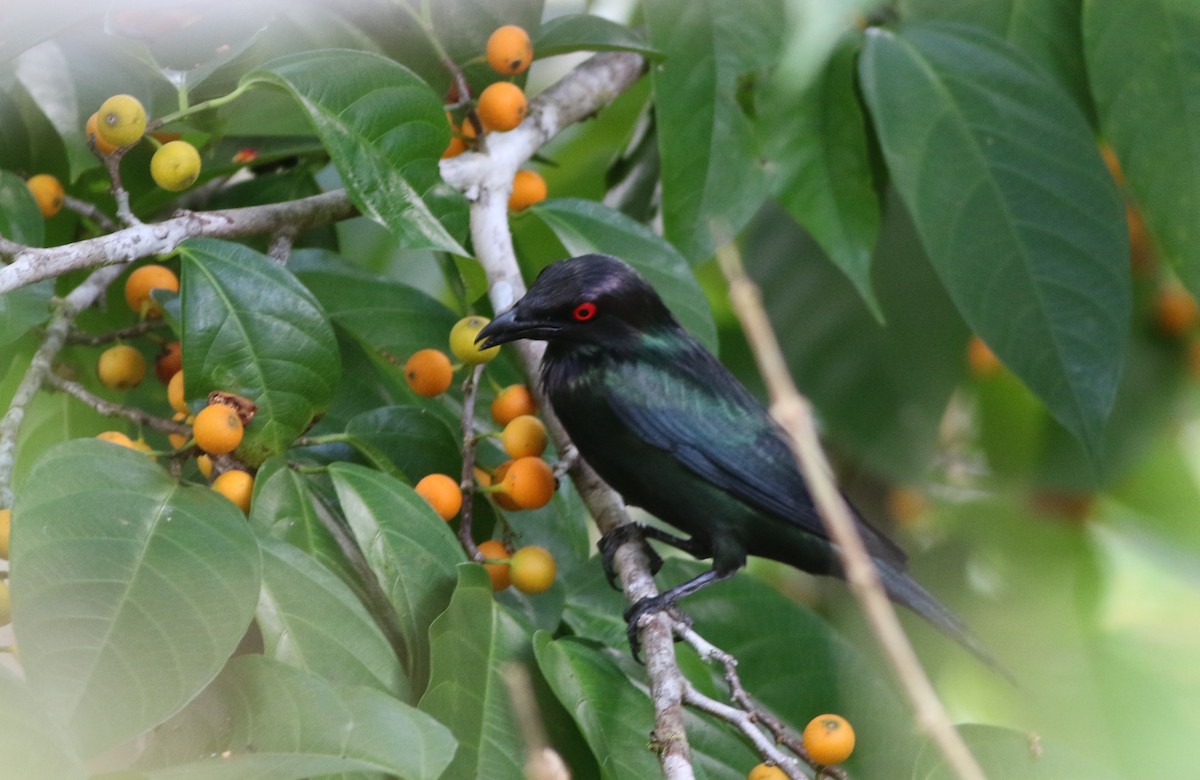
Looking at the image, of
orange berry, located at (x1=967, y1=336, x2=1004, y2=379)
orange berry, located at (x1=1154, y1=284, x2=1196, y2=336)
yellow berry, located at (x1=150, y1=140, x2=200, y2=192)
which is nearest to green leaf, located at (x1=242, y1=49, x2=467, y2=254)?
yellow berry, located at (x1=150, y1=140, x2=200, y2=192)

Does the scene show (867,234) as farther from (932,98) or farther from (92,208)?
(92,208)

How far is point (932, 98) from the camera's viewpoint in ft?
9.13

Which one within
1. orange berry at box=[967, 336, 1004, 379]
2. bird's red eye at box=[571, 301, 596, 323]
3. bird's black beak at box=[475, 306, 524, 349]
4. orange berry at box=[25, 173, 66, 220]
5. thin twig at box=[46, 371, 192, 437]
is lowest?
orange berry at box=[967, 336, 1004, 379]

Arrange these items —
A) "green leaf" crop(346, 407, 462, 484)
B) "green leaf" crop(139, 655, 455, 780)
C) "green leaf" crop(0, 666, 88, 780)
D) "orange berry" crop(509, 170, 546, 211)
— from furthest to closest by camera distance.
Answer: "orange berry" crop(509, 170, 546, 211) → "green leaf" crop(346, 407, 462, 484) → "green leaf" crop(139, 655, 455, 780) → "green leaf" crop(0, 666, 88, 780)

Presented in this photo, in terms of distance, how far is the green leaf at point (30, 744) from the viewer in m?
1.25

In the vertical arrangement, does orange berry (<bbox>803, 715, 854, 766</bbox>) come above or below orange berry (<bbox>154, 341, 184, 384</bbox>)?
below

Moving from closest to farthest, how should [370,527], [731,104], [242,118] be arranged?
[370,527], [242,118], [731,104]

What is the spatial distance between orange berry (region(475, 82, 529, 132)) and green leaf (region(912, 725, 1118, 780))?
137 centimetres

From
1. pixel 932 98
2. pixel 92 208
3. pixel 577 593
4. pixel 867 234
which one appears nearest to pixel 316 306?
pixel 92 208

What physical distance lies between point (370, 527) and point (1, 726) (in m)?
0.60

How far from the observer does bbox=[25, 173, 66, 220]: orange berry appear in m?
2.26

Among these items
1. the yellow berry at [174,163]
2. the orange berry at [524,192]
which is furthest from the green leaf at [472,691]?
the orange berry at [524,192]

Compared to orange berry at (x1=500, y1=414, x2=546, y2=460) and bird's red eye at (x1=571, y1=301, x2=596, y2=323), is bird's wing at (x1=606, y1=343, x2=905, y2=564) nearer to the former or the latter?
bird's red eye at (x1=571, y1=301, x2=596, y2=323)

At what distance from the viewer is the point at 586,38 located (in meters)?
2.57
